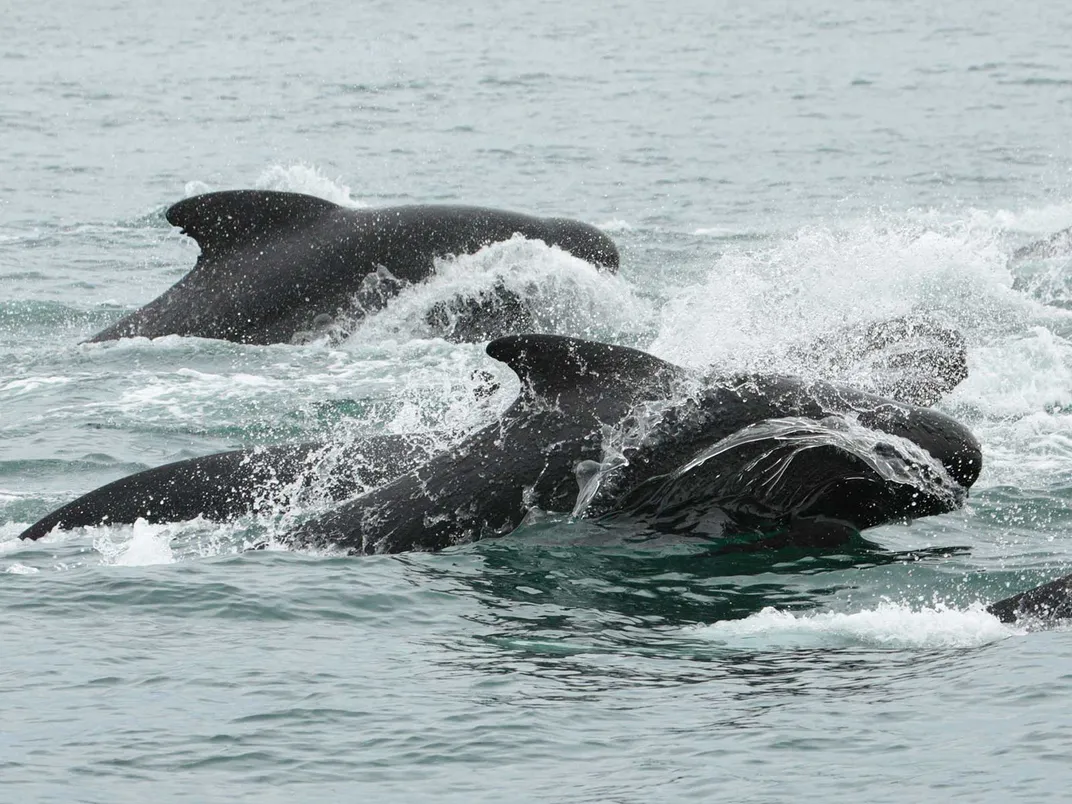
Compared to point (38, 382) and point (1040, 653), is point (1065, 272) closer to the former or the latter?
point (38, 382)

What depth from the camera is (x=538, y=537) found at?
1238 cm

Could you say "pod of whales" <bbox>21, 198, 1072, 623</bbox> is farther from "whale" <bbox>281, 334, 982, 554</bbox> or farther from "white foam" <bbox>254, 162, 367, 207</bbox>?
"white foam" <bbox>254, 162, 367, 207</bbox>

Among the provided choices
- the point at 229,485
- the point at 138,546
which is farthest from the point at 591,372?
the point at 138,546

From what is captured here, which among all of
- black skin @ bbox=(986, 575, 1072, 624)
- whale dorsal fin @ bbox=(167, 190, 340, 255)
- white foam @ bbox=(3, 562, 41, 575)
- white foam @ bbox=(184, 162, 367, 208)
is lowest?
white foam @ bbox=(3, 562, 41, 575)

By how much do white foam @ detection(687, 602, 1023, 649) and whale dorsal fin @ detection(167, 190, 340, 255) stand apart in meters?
9.00

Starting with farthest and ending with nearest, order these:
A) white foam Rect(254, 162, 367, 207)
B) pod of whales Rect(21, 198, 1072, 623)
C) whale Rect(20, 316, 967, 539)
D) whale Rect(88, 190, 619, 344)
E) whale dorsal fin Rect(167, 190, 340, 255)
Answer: white foam Rect(254, 162, 367, 207) → whale Rect(88, 190, 619, 344) → whale dorsal fin Rect(167, 190, 340, 255) → whale Rect(20, 316, 967, 539) → pod of whales Rect(21, 198, 1072, 623)

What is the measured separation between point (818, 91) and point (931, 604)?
130ft

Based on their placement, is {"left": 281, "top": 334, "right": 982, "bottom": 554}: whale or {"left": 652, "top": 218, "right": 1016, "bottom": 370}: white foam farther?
Result: {"left": 652, "top": 218, "right": 1016, "bottom": 370}: white foam

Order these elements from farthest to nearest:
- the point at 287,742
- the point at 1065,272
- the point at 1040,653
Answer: the point at 1065,272 → the point at 1040,653 → the point at 287,742

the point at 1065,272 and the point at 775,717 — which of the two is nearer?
the point at 775,717

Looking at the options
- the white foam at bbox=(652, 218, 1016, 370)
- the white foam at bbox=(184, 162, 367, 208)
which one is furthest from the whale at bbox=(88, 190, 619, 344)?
the white foam at bbox=(184, 162, 367, 208)

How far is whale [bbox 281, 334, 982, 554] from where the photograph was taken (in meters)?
12.0

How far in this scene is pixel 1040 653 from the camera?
1019 cm

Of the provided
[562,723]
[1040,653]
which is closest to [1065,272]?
[1040,653]
